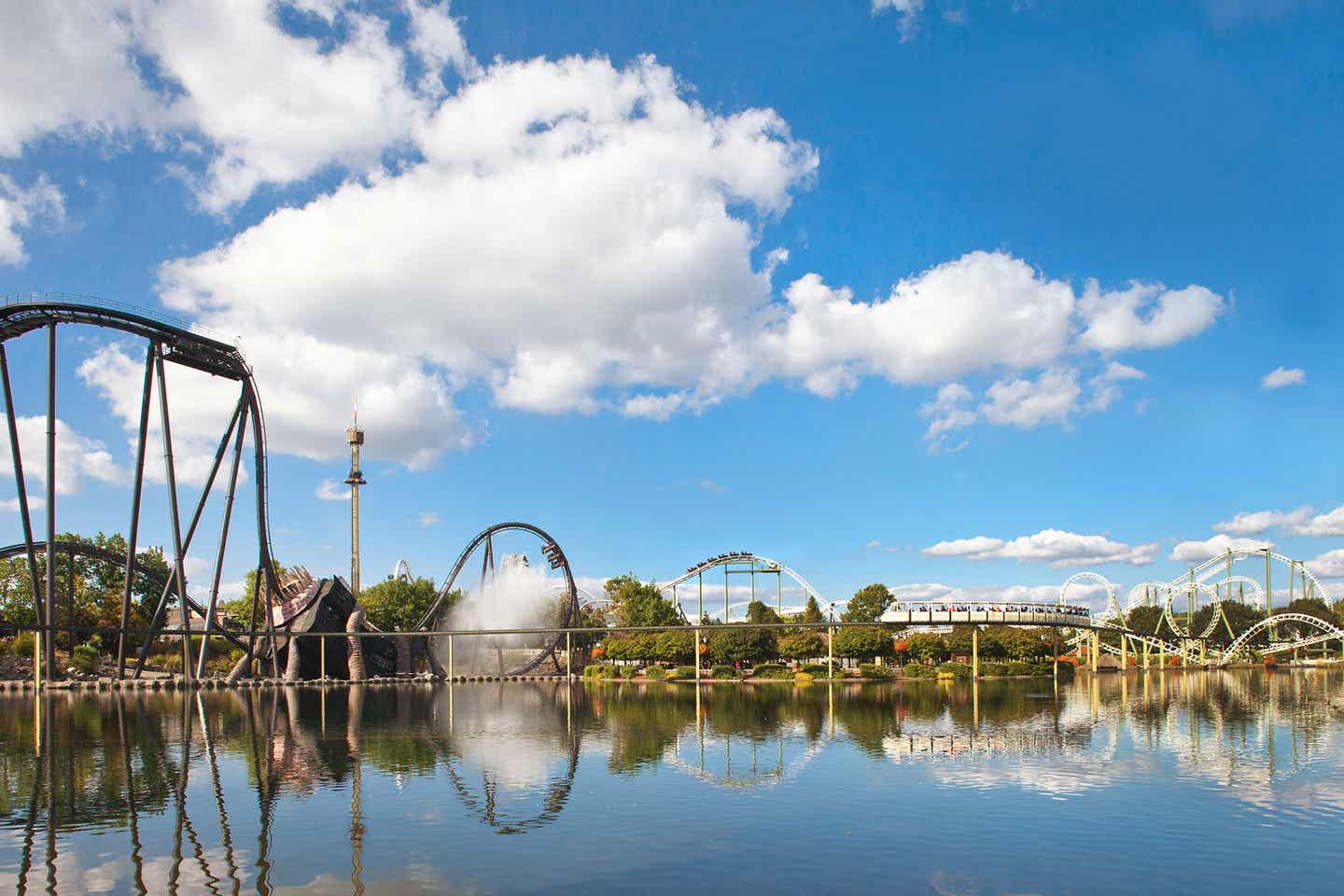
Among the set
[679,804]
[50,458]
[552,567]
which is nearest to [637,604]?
[552,567]

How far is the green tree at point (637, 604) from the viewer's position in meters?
115

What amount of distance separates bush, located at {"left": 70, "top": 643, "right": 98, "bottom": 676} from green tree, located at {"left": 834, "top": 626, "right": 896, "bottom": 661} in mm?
61933

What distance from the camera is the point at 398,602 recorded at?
11531 cm

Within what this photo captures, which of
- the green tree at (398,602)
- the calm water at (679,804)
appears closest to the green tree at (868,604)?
the green tree at (398,602)

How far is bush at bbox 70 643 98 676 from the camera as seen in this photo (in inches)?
3044

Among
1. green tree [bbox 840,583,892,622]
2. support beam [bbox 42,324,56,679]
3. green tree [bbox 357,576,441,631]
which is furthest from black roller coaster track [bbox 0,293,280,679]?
green tree [bbox 840,583,892,622]

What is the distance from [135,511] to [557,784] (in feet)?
163

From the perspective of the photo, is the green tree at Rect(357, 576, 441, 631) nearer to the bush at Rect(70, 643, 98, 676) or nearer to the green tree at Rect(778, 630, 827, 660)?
the bush at Rect(70, 643, 98, 676)

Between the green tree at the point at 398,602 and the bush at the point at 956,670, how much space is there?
191ft

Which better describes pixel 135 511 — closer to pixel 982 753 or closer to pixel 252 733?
pixel 252 733

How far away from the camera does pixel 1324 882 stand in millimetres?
16312

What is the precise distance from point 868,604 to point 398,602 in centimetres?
5664

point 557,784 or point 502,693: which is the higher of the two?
point 557,784

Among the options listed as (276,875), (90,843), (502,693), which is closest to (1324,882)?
(276,875)
